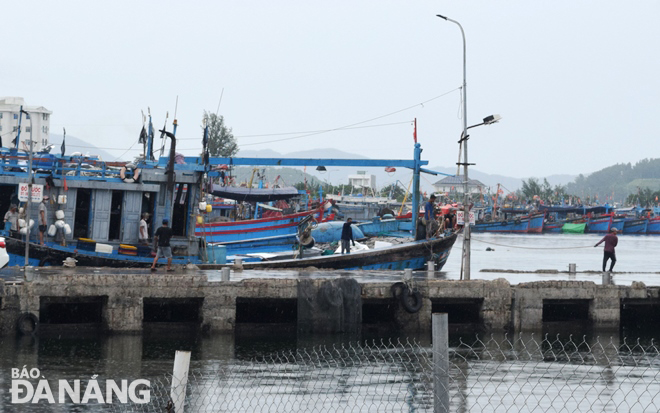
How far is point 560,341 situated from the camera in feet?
69.7

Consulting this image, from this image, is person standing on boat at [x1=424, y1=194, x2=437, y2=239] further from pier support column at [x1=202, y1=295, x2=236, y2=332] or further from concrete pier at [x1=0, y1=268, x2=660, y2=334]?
pier support column at [x1=202, y1=295, x2=236, y2=332]

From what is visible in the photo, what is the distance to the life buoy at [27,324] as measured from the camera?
18.8 m

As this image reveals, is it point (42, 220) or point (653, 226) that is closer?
point (42, 220)

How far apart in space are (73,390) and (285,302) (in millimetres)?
7189

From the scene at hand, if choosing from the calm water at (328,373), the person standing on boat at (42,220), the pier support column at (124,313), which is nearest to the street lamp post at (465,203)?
the calm water at (328,373)

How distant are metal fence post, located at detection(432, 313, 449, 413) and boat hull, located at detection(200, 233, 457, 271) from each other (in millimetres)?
Result: 19777

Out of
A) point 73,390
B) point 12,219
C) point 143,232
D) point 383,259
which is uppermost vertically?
point 12,219

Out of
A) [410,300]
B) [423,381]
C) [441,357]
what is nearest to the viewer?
[441,357]

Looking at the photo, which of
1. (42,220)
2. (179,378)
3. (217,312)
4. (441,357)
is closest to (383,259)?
(217,312)

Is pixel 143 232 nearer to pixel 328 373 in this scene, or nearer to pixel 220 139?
pixel 328 373

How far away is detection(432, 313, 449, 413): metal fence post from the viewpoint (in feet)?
22.1

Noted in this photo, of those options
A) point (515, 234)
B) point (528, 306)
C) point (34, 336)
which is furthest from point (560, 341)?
point (515, 234)

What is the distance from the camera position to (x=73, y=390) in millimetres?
14977

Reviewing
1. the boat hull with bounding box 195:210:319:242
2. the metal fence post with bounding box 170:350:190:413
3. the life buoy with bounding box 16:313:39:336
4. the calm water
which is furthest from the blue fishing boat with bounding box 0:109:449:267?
the metal fence post with bounding box 170:350:190:413
